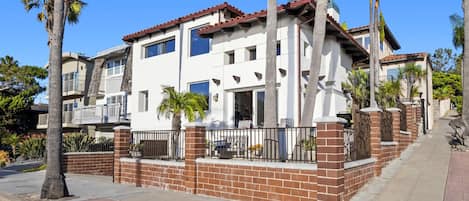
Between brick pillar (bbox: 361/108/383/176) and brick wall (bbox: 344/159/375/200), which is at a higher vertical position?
brick pillar (bbox: 361/108/383/176)

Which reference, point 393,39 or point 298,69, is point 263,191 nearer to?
point 298,69

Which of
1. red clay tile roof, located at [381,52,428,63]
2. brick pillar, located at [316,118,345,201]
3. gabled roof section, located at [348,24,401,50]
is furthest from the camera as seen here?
gabled roof section, located at [348,24,401,50]

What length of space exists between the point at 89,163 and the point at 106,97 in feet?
37.7

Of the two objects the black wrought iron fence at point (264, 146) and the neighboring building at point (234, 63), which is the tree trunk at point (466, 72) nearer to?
the neighboring building at point (234, 63)

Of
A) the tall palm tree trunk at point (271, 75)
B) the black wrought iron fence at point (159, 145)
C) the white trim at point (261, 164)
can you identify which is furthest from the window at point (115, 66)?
the white trim at point (261, 164)

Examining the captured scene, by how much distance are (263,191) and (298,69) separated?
7169mm

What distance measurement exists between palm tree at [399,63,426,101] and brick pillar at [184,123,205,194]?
53.9ft

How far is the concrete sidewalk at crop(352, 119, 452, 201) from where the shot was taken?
8.08m

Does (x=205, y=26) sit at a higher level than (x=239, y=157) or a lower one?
higher

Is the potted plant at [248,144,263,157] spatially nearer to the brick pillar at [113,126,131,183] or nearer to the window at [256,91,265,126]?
the brick pillar at [113,126,131,183]

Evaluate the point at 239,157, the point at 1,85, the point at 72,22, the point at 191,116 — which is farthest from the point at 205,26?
the point at 1,85

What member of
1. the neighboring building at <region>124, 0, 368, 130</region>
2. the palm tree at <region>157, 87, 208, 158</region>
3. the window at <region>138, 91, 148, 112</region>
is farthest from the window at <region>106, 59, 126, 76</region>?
the palm tree at <region>157, 87, 208, 158</region>

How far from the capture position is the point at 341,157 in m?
7.20

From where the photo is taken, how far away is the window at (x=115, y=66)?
2600cm
